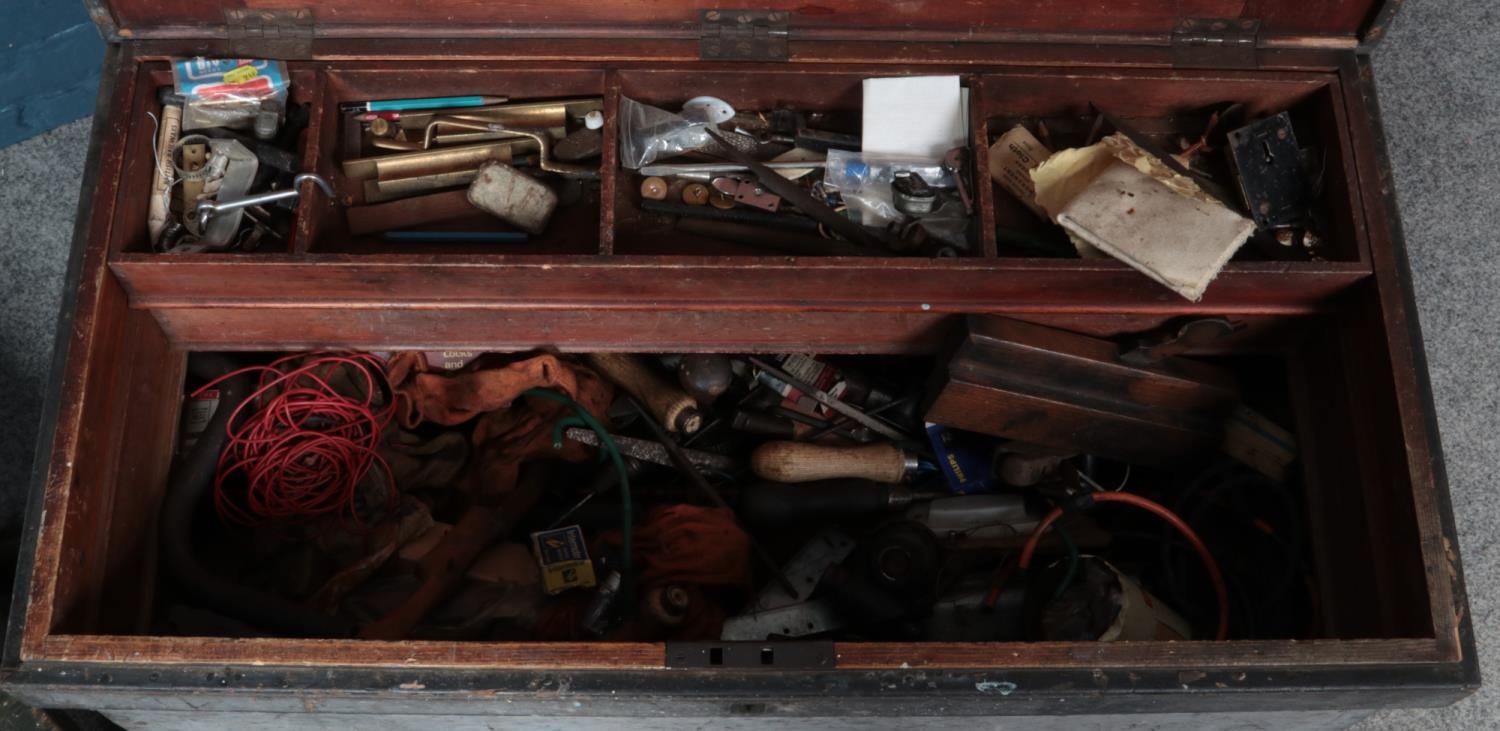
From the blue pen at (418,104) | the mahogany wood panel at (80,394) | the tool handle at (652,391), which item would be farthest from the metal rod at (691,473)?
the mahogany wood panel at (80,394)

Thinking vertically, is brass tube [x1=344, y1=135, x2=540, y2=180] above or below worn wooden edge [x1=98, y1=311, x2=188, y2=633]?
above

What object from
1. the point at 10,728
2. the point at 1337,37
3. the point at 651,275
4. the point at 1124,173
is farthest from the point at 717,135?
the point at 10,728

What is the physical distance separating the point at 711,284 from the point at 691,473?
0.37 meters

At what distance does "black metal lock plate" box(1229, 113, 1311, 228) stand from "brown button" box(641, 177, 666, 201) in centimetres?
75

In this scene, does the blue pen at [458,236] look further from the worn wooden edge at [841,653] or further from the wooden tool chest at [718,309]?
the worn wooden edge at [841,653]

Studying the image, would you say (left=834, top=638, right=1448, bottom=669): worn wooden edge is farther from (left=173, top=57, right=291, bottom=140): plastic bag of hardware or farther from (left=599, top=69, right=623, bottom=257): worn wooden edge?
(left=173, top=57, right=291, bottom=140): plastic bag of hardware

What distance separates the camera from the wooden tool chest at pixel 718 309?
4.65 ft

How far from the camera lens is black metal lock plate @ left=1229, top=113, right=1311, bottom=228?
64.7 inches

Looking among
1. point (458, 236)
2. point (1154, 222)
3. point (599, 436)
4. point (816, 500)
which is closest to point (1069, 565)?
point (816, 500)

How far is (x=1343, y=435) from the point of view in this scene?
1607mm

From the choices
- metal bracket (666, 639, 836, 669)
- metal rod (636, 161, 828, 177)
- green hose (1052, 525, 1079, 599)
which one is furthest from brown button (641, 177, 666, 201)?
green hose (1052, 525, 1079, 599)

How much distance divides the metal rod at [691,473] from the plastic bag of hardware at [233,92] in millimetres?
645

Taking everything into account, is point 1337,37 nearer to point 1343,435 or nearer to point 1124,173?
point 1124,173

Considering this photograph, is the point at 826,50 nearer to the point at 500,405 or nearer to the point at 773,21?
the point at 773,21
